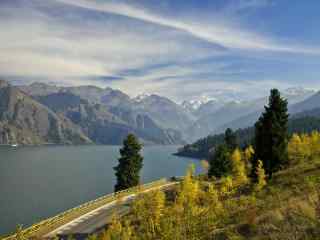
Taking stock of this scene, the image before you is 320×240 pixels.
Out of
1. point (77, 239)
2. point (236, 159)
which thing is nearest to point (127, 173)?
point (236, 159)

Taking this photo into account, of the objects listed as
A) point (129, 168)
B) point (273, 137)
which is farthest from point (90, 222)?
point (273, 137)

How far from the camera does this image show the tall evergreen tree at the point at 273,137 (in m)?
50.2

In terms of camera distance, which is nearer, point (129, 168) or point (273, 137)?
point (273, 137)

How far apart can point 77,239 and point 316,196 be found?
106 feet

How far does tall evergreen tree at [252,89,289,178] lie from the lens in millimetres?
50156

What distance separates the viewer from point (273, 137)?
50.6 metres

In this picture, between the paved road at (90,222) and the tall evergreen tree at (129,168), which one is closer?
the paved road at (90,222)

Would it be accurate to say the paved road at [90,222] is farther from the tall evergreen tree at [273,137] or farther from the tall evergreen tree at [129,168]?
the tall evergreen tree at [273,137]

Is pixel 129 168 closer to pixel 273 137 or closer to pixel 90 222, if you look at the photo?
pixel 90 222

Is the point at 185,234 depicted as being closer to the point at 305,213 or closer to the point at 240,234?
the point at 240,234

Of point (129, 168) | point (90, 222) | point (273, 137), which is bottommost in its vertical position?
point (90, 222)

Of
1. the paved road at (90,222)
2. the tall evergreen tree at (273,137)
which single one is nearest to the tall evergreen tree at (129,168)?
the paved road at (90,222)

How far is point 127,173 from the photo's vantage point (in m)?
79.9

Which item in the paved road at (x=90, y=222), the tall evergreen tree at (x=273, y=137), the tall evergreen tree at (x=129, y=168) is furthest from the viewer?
the tall evergreen tree at (x=129, y=168)
